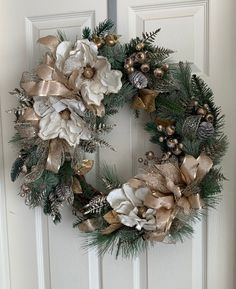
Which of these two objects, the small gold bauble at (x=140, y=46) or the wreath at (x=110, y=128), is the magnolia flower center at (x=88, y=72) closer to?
the wreath at (x=110, y=128)

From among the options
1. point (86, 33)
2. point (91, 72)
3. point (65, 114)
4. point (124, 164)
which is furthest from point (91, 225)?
point (86, 33)

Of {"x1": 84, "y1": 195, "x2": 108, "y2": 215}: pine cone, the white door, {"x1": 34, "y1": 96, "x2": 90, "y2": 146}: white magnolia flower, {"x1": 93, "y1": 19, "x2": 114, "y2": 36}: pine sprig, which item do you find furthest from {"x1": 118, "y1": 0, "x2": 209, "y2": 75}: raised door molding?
{"x1": 84, "y1": 195, "x2": 108, "y2": 215}: pine cone

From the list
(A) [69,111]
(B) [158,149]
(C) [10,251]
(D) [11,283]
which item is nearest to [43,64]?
(A) [69,111]

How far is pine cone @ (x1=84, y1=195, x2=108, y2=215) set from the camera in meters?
1.18

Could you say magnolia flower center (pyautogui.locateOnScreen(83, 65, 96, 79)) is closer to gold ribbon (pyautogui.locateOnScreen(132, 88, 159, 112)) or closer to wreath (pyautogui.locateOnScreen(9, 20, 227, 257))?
wreath (pyautogui.locateOnScreen(9, 20, 227, 257))

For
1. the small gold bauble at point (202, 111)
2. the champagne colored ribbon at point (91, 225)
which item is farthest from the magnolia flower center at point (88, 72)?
the champagne colored ribbon at point (91, 225)

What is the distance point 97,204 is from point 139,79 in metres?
0.37

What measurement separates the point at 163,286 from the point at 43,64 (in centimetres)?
76

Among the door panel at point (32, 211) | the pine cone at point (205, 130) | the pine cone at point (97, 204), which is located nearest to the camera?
the pine cone at point (205, 130)

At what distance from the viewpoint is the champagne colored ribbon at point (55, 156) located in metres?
1.15

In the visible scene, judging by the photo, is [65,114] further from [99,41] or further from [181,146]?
[181,146]

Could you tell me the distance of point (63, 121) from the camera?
115 centimetres

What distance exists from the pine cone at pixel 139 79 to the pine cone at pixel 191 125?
0.15 m

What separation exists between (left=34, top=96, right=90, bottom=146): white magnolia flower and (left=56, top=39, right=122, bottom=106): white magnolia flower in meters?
0.05
